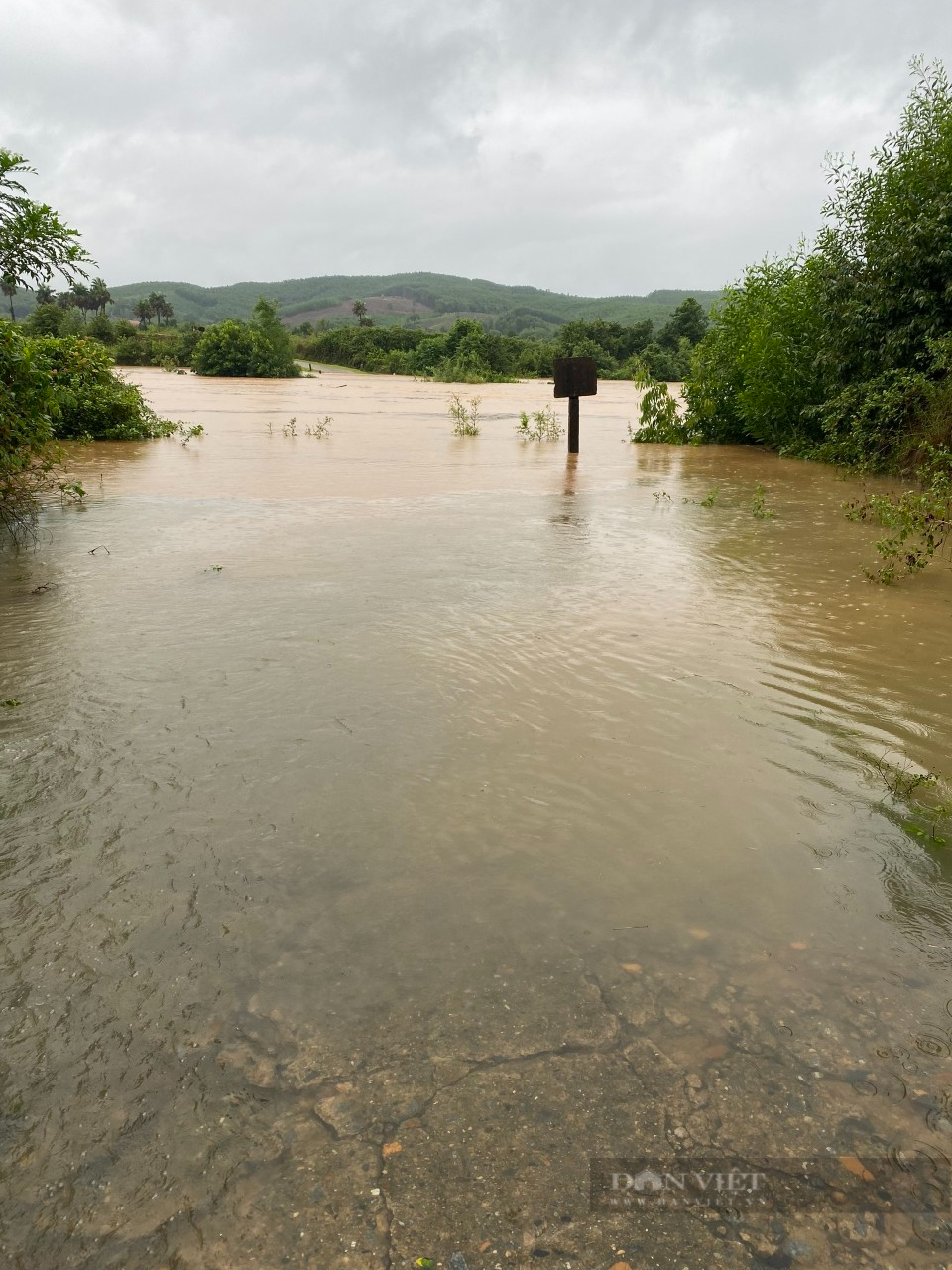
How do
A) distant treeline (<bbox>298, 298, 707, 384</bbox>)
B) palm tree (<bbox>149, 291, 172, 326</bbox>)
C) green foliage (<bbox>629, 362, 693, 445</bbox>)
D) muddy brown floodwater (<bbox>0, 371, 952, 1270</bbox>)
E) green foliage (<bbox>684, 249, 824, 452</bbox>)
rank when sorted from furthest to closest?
palm tree (<bbox>149, 291, 172, 326</bbox>), distant treeline (<bbox>298, 298, 707, 384</bbox>), green foliage (<bbox>629, 362, 693, 445</bbox>), green foliage (<bbox>684, 249, 824, 452</bbox>), muddy brown floodwater (<bbox>0, 371, 952, 1270</bbox>)

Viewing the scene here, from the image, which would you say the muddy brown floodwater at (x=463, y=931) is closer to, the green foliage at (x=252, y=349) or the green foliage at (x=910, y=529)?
the green foliage at (x=910, y=529)

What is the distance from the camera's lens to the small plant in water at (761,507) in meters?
10.2

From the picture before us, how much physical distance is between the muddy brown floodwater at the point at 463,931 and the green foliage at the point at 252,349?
150ft

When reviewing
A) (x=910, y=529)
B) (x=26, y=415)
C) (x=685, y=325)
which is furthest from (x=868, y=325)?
(x=685, y=325)

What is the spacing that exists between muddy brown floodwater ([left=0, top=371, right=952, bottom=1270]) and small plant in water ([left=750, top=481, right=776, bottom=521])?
13.2 ft

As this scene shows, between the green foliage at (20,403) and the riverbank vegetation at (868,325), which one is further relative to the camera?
the riverbank vegetation at (868,325)

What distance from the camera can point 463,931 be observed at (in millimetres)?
2738

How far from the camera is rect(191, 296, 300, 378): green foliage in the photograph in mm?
47875

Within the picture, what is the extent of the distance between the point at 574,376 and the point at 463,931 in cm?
1217

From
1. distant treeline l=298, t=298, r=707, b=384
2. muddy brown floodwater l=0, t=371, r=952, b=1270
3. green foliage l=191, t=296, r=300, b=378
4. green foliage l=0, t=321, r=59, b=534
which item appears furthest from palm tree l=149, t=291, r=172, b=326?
muddy brown floodwater l=0, t=371, r=952, b=1270

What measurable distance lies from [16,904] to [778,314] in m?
15.8

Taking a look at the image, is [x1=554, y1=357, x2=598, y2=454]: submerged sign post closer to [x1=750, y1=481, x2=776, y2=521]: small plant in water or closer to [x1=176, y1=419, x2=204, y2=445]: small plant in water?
[x1=750, y1=481, x2=776, y2=521]: small plant in water

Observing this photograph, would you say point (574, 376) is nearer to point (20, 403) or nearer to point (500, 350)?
point (20, 403)

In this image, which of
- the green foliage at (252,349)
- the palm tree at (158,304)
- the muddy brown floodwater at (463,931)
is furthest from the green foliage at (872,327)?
the palm tree at (158,304)
